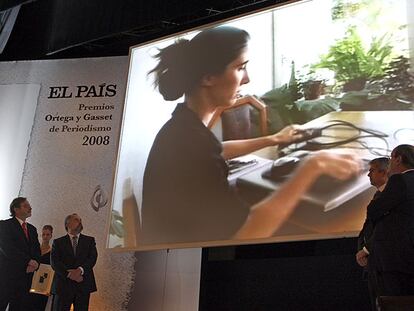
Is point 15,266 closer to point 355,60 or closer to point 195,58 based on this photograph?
point 195,58

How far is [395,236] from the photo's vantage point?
8.07 feet

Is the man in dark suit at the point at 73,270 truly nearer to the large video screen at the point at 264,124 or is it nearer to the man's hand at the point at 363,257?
the large video screen at the point at 264,124

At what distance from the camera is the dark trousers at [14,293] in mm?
4488

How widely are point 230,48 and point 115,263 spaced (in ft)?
7.34

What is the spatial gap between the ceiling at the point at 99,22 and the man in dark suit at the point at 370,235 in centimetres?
206

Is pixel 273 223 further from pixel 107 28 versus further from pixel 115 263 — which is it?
pixel 107 28

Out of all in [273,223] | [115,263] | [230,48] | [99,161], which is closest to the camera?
[273,223]

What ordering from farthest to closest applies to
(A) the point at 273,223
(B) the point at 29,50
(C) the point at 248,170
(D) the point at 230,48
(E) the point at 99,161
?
(B) the point at 29,50 < (E) the point at 99,161 < (D) the point at 230,48 < (C) the point at 248,170 < (A) the point at 273,223

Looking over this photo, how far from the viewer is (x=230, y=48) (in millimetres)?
4297

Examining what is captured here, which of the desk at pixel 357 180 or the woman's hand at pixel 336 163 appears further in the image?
the woman's hand at pixel 336 163

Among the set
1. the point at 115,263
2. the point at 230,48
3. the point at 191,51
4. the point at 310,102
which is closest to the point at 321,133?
the point at 310,102

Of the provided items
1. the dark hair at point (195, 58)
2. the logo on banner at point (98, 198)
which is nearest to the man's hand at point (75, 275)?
the logo on banner at point (98, 198)

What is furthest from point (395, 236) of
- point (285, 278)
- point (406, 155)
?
point (285, 278)

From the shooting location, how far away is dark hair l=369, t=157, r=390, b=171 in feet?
9.90
